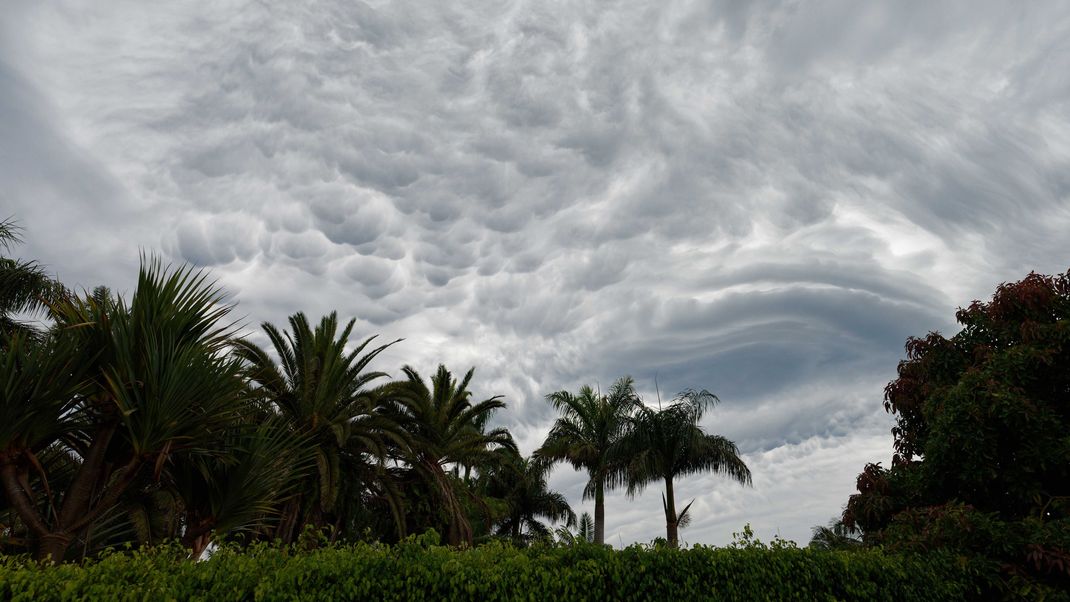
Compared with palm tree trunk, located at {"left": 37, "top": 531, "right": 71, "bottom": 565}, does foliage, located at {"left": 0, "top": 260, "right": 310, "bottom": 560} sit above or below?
above

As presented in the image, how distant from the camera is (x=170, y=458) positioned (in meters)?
9.47

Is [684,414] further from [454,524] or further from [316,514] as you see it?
[316,514]

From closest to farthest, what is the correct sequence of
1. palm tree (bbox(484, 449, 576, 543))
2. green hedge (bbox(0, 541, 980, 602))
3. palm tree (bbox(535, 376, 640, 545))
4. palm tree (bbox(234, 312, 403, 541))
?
green hedge (bbox(0, 541, 980, 602))
palm tree (bbox(234, 312, 403, 541))
palm tree (bbox(535, 376, 640, 545))
palm tree (bbox(484, 449, 576, 543))

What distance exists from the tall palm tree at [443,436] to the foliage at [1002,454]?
1516cm

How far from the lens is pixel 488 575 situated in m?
7.17

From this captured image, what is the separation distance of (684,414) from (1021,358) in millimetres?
15503

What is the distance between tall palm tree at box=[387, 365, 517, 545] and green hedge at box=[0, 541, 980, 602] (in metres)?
16.0

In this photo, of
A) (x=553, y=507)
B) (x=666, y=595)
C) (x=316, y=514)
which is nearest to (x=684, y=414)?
(x=316, y=514)

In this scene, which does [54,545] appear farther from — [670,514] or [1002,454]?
[670,514]

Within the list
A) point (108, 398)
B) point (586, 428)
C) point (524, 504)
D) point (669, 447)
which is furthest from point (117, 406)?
point (524, 504)

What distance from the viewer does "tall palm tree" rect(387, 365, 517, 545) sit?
82.0 ft

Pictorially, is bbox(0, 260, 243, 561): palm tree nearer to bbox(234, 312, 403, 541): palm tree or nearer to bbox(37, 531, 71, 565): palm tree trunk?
bbox(37, 531, 71, 565): palm tree trunk

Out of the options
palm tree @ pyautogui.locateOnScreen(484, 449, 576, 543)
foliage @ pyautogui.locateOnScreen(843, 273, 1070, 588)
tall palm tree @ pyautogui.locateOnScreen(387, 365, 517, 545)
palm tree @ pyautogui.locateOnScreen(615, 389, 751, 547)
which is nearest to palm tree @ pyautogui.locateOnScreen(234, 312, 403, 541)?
tall palm tree @ pyautogui.locateOnScreen(387, 365, 517, 545)

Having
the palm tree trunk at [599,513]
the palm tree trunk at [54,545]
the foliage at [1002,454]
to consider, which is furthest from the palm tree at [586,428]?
the palm tree trunk at [54,545]
